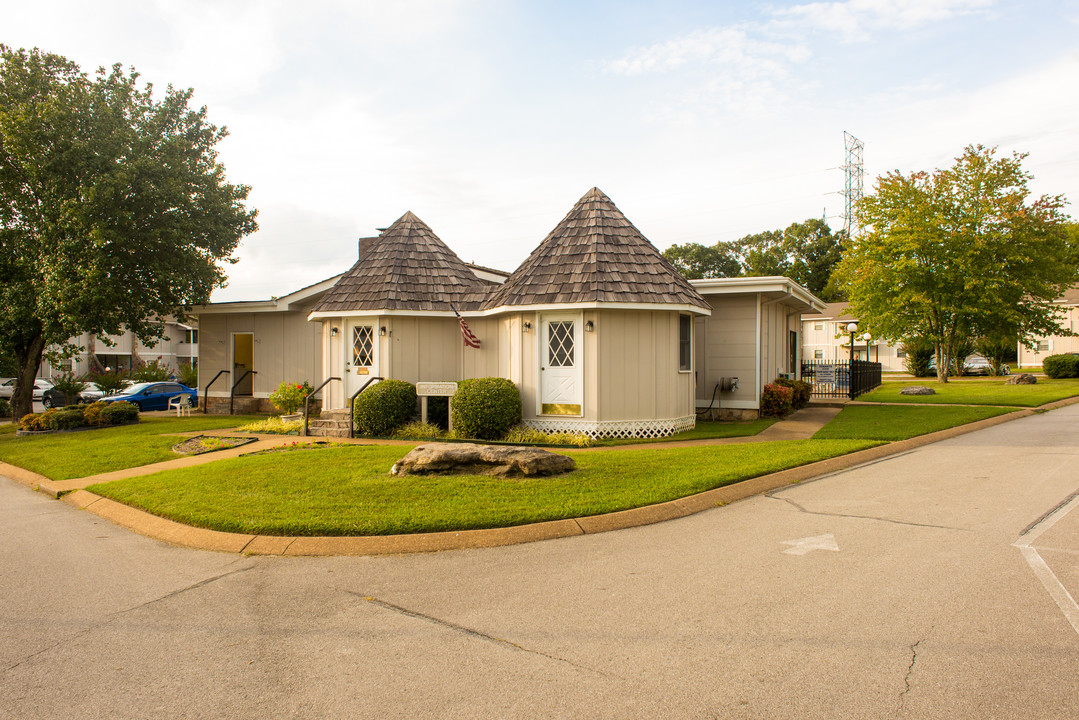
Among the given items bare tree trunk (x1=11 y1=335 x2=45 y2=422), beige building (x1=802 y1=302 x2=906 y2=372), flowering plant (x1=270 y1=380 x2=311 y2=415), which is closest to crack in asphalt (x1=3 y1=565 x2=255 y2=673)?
flowering plant (x1=270 y1=380 x2=311 y2=415)

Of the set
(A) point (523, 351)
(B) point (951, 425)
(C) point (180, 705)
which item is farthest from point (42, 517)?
(B) point (951, 425)

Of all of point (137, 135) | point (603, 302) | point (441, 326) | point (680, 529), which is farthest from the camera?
point (137, 135)

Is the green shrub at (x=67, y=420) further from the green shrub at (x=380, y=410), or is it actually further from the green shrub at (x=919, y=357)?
the green shrub at (x=919, y=357)

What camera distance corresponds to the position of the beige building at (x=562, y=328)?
13.9 m

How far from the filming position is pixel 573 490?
26.6 ft

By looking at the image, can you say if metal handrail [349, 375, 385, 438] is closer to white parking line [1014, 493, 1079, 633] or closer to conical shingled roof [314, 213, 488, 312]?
conical shingled roof [314, 213, 488, 312]

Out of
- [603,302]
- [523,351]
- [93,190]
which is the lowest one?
[523,351]

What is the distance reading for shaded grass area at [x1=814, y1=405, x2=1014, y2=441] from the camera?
13258 millimetres

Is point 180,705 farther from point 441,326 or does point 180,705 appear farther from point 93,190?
point 93,190

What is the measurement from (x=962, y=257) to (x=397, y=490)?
33.7 meters

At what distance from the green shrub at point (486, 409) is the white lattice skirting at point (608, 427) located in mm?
606

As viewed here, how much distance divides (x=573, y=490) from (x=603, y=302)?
19.9 feet

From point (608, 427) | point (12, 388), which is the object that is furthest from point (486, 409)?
point (12, 388)

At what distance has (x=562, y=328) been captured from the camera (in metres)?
14.2
